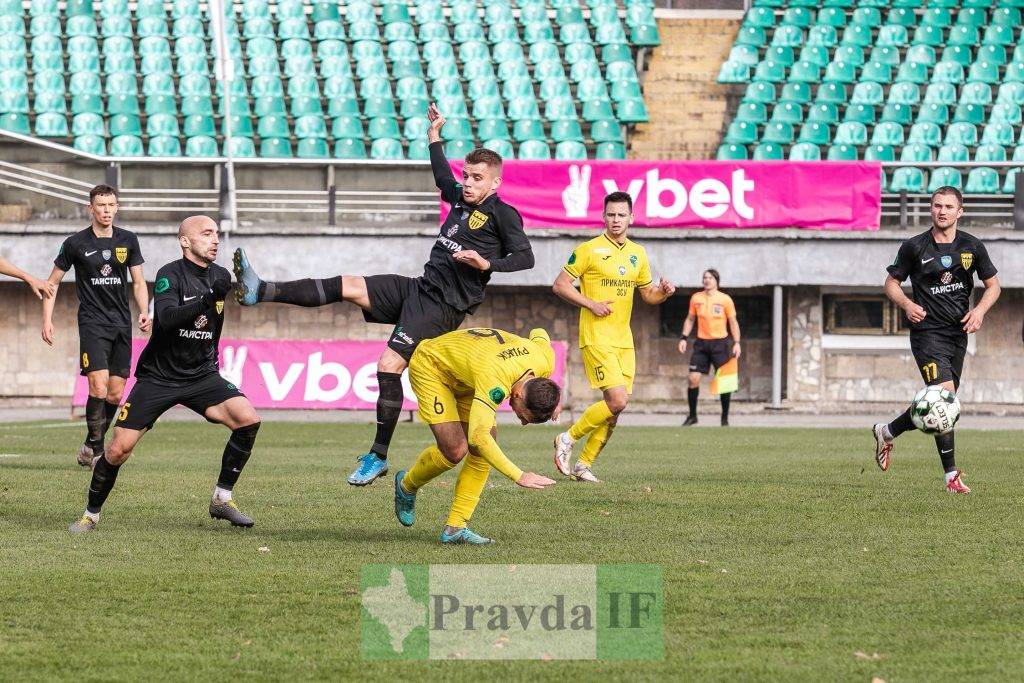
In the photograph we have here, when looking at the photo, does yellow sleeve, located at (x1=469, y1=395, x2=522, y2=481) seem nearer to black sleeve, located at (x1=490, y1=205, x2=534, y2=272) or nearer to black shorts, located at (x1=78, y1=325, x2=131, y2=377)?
black sleeve, located at (x1=490, y1=205, x2=534, y2=272)

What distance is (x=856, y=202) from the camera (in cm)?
2370

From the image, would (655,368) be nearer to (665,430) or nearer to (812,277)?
(812,277)

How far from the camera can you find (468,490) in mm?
7984

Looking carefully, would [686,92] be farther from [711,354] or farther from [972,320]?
[972,320]

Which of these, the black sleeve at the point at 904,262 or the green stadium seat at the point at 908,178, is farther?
the green stadium seat at the point at 908,178

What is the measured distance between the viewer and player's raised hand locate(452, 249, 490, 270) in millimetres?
8562

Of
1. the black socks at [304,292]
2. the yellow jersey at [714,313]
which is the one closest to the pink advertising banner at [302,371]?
the yellow jersey at [714,313]

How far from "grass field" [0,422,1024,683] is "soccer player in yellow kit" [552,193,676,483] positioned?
0.52 meters

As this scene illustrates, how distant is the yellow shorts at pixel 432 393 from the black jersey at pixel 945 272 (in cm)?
434

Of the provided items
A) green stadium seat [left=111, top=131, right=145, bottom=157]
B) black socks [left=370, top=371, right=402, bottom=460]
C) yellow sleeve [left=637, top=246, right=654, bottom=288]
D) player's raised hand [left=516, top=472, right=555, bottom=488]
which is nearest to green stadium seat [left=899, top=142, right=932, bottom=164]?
green stadium seat [left=111, top=131, right=145, bottom=157]

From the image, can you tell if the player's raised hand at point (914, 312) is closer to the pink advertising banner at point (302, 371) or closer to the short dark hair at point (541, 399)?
the short dark hair at point (541, 399)

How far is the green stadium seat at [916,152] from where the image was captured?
27.3m

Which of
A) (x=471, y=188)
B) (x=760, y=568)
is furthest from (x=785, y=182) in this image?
(x=760, y=568)

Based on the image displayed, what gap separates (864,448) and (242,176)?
1441 cm
